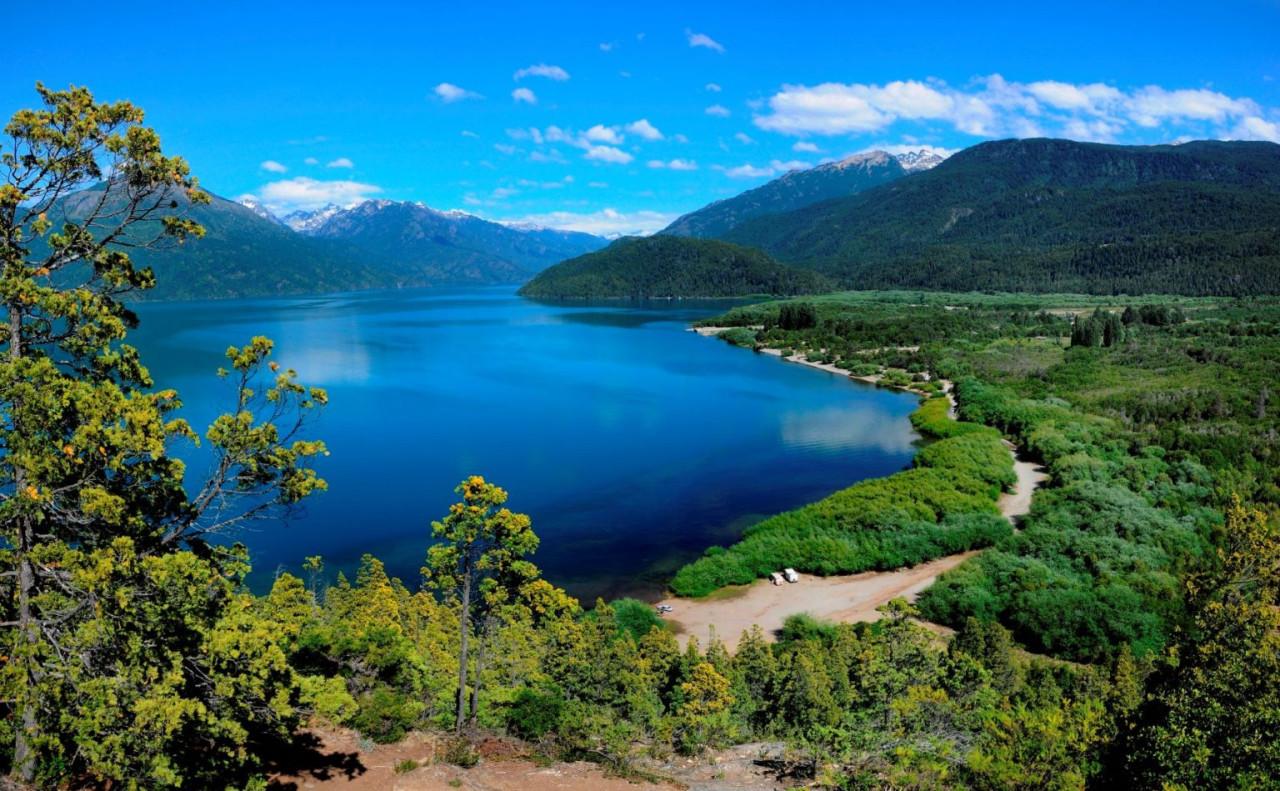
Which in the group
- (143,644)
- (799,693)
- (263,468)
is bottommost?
(799,693)

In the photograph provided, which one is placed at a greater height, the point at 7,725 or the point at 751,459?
the point at 7,725

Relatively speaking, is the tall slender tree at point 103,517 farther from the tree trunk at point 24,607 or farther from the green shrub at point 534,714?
the green shrub at point 534,714

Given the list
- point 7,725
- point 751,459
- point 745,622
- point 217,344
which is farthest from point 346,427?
point 217,344

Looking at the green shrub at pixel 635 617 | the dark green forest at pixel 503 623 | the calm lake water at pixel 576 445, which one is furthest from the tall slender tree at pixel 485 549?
the green shrub at pixel 635 617

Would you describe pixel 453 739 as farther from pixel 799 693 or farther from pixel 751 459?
pixel 751 459

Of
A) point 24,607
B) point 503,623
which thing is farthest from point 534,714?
point 24,607

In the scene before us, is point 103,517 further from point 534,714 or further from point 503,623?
point 503,623

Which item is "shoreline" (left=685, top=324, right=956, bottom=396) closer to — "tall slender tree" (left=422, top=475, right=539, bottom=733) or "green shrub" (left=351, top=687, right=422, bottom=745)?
"tall slender tree" (left=422, top=475, right=539, bottom=733)
